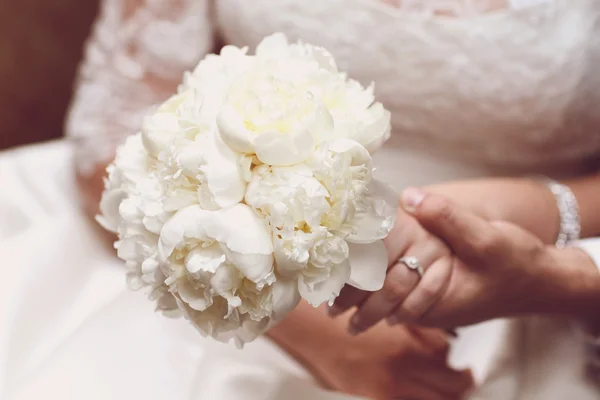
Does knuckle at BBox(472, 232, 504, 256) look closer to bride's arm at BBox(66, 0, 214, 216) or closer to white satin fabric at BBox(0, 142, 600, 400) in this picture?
white satin fabric at BBox(0, 142, 600, 400)

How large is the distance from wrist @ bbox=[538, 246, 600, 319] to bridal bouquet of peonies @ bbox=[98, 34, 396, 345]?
242 millimetres

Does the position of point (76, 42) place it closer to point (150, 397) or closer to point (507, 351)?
point (150, 397)

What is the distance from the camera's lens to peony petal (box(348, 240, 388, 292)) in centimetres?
41

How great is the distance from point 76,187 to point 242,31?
0.32 metres

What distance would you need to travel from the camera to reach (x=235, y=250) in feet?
1.13

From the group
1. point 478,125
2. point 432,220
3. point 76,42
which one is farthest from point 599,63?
point 76,42

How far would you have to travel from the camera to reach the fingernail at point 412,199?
52 cm

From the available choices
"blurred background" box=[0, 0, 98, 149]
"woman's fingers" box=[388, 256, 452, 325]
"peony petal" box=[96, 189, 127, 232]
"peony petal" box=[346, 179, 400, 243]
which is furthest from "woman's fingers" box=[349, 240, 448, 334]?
"blurred background" box=[0, 0, 98, 149]

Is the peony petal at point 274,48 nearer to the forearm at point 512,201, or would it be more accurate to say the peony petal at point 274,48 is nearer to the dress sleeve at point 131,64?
the forearm at point 512,201

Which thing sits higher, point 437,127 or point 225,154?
point 225,154

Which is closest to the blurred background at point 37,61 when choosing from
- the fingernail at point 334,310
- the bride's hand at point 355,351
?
the bride's hand at point 355,351

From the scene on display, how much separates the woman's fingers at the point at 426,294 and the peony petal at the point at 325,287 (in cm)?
13

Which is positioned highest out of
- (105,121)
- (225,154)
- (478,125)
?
(225,154)

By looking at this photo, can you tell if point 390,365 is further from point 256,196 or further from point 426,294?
point 256,196
